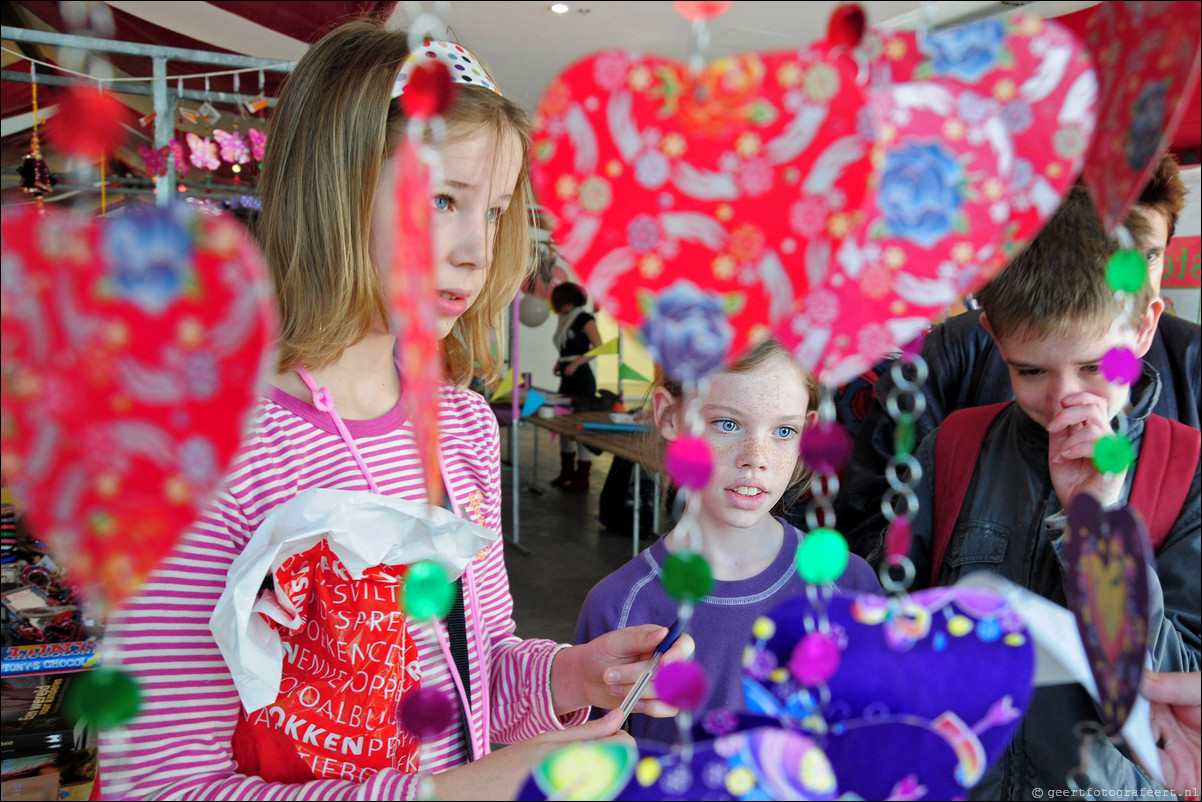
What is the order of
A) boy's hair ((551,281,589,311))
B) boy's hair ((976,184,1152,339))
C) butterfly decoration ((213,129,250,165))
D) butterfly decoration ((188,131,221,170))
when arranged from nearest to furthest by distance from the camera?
boy's hair ((976,184,1152,339)), butterfly decoration ((188,131,221,170)), butterfly decoration ((213,129,250,165)), boy's hair ((551,281,589,311))

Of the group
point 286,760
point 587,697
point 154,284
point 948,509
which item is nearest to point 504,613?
point 587,697

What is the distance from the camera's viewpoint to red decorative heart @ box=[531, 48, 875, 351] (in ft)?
0.97

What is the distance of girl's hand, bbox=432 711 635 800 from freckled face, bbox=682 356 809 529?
37 centimetres

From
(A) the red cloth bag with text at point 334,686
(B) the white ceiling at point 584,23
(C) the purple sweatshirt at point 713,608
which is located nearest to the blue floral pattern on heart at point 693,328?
(A) the red cloth bag with text at point 334,686

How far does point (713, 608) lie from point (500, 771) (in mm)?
509

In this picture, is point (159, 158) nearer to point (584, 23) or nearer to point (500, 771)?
point (500, 771)

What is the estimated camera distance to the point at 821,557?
333 mm

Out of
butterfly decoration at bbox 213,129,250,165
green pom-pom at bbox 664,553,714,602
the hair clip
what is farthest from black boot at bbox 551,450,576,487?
green pom-pom at bbox 664,553,714,602

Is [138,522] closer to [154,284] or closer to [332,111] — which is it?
[154,284]

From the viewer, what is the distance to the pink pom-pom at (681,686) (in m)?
0.31

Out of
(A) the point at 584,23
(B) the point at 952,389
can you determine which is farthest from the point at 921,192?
(A) the point at 584,23

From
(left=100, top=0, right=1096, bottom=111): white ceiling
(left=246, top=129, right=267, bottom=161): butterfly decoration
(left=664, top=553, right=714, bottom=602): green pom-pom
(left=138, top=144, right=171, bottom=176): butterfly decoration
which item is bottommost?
(left=664, top=553, right=714, bottom=602): green pom-pom

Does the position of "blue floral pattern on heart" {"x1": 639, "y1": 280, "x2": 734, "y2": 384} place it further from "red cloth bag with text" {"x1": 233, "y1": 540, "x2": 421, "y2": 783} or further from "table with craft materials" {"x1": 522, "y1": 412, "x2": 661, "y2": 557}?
"table with craft materials" {"x1": 522, "y1": 412, "x2": 661, "y2": 557}

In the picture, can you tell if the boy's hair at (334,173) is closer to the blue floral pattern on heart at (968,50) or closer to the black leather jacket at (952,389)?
the blue floral pattern on heart at (968,50)
